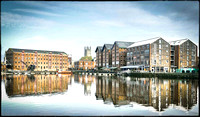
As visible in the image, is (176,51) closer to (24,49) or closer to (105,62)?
(105,62)

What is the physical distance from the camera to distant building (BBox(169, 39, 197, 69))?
8831 centimetres

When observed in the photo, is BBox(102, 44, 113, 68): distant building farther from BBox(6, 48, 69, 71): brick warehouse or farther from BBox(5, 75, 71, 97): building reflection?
BBox(5, 75, 71, 97): building reflection

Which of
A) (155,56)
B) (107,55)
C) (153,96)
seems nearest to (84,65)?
(107,55)

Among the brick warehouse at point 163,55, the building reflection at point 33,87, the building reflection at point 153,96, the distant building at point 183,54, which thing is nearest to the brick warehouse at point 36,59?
the brick warehouse at point 163,55

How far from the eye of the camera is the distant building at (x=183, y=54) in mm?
88312

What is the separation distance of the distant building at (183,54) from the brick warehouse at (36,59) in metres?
95.4

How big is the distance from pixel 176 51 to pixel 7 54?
381 ft

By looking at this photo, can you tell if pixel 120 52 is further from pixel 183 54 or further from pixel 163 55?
pixel 183 54

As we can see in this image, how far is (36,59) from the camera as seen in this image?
14512 cm

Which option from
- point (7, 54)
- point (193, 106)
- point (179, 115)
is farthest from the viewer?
point (7, 54)

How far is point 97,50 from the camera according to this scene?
144 meters

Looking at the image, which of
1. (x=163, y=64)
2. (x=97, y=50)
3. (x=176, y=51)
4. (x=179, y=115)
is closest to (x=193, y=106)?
(x=179, y=115)

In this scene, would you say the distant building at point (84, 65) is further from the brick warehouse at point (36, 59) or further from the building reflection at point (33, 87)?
the building reflection at point (33, 87)

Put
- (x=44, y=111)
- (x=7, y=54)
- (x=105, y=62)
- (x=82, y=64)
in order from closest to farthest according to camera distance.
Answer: (x=44, y=111), (x=105, y=62), (x=7, y=54), (x=82, y=64)
